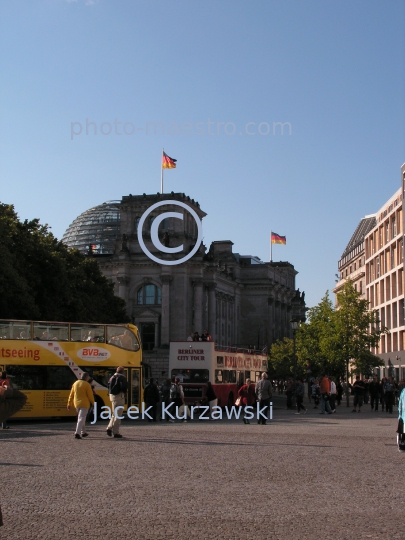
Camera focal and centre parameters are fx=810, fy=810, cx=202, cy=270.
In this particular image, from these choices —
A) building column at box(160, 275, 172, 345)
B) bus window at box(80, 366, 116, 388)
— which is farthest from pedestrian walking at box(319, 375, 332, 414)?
building column at box(160, 275, 172, 345)

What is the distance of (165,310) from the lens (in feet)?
350

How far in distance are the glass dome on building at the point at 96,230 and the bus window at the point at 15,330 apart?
104 metres

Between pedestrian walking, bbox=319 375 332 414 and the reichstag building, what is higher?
the reichstag building

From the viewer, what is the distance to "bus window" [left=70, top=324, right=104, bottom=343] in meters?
31.2

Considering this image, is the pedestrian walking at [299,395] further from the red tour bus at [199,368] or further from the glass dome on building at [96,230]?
the glass dome on building at [96,230]

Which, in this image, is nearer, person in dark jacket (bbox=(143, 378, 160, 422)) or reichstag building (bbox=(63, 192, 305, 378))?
person in dark jacket (bbox=(143, 378, 160, 422))

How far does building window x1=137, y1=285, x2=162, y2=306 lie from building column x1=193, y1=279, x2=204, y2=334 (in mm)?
4862

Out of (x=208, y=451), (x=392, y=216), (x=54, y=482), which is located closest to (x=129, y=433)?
(x=208, y=451)

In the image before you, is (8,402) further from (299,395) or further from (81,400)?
(299,395)

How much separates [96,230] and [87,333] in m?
110

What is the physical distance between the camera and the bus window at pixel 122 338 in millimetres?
31656

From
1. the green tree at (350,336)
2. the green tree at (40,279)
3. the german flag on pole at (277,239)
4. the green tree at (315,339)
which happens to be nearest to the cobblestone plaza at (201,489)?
the green tree at (40,279)

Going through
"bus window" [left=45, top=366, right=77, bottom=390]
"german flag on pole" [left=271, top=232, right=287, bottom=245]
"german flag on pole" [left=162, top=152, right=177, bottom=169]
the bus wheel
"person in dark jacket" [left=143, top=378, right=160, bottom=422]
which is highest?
"german flag on pole" [left=162, top=152, right=177, bottom=169]

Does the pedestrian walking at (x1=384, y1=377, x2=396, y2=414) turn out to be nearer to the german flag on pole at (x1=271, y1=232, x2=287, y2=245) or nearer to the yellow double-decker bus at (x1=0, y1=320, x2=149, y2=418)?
the yellow double-decker bus at (x1=0, y1=320, x2=149, y2=418)
